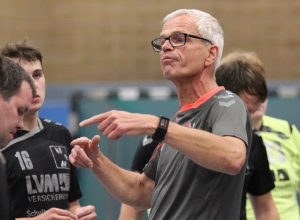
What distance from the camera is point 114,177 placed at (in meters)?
2.78

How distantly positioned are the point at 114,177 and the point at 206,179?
21.3 inches

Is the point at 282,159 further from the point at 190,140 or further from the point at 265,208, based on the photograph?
the point at 190,140

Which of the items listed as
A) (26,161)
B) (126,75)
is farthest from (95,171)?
(126,75)

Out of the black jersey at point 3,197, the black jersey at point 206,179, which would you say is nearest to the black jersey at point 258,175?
the black jersey at point 206,179

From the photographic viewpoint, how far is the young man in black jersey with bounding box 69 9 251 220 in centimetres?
219

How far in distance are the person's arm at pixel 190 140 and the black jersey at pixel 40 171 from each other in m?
0.88

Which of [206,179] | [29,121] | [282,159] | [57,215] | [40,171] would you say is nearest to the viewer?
[206,179]

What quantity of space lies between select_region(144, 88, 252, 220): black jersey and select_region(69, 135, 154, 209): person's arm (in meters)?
0.29

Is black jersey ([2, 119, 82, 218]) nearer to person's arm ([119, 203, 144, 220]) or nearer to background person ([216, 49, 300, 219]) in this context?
person's arm ([119, 203, 144, 220])

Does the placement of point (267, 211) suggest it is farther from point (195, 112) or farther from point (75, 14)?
point (75, 14)

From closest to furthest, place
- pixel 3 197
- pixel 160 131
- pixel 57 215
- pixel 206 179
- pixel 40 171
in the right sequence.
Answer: pixel 3 197
pixel 160 131
pixel 206 179
pixel 57 215
pixel 40 171

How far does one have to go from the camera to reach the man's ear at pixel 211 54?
266 centimetres

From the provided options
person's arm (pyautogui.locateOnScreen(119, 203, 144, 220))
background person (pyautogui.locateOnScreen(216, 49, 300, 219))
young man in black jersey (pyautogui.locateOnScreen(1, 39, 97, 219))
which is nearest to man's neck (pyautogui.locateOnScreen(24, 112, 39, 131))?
young man in black jersey (pyautogui.locateOnScreen(1, 39, 97, 219))

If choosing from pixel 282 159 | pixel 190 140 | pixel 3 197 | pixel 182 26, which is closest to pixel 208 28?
pixel 182 26
